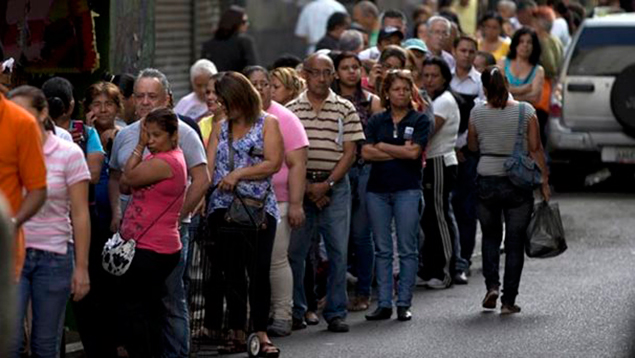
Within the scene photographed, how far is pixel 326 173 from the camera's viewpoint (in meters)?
12.3

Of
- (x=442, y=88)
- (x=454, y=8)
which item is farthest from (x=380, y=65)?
(x=454, y=8)

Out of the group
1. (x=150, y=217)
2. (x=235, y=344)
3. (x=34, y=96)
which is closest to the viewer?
(x=34, y=96)

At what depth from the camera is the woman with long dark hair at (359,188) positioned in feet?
43.1

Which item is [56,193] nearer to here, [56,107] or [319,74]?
[56,107]

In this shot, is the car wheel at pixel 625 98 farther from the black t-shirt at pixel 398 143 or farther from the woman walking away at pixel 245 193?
the woman walking away at pixel 245 193

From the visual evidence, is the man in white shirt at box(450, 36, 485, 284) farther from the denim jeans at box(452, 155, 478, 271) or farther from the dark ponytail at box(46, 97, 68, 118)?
the dark ponytail at box(46, 97, 68, 118)

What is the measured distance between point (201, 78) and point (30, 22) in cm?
221

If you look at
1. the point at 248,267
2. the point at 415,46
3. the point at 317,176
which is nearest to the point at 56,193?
the point at 248,267

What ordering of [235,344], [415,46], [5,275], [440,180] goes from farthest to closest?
[415,46], [440,180], [235,344], [5,275]

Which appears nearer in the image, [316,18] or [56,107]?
[56,107]

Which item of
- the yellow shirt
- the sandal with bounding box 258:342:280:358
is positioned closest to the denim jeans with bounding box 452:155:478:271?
the sandal with bounding box 258:342:280:358

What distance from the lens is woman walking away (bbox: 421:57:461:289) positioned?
13891mm

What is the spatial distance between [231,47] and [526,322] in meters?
5.99

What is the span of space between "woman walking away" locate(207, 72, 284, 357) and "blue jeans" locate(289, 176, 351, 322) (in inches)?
39.0
